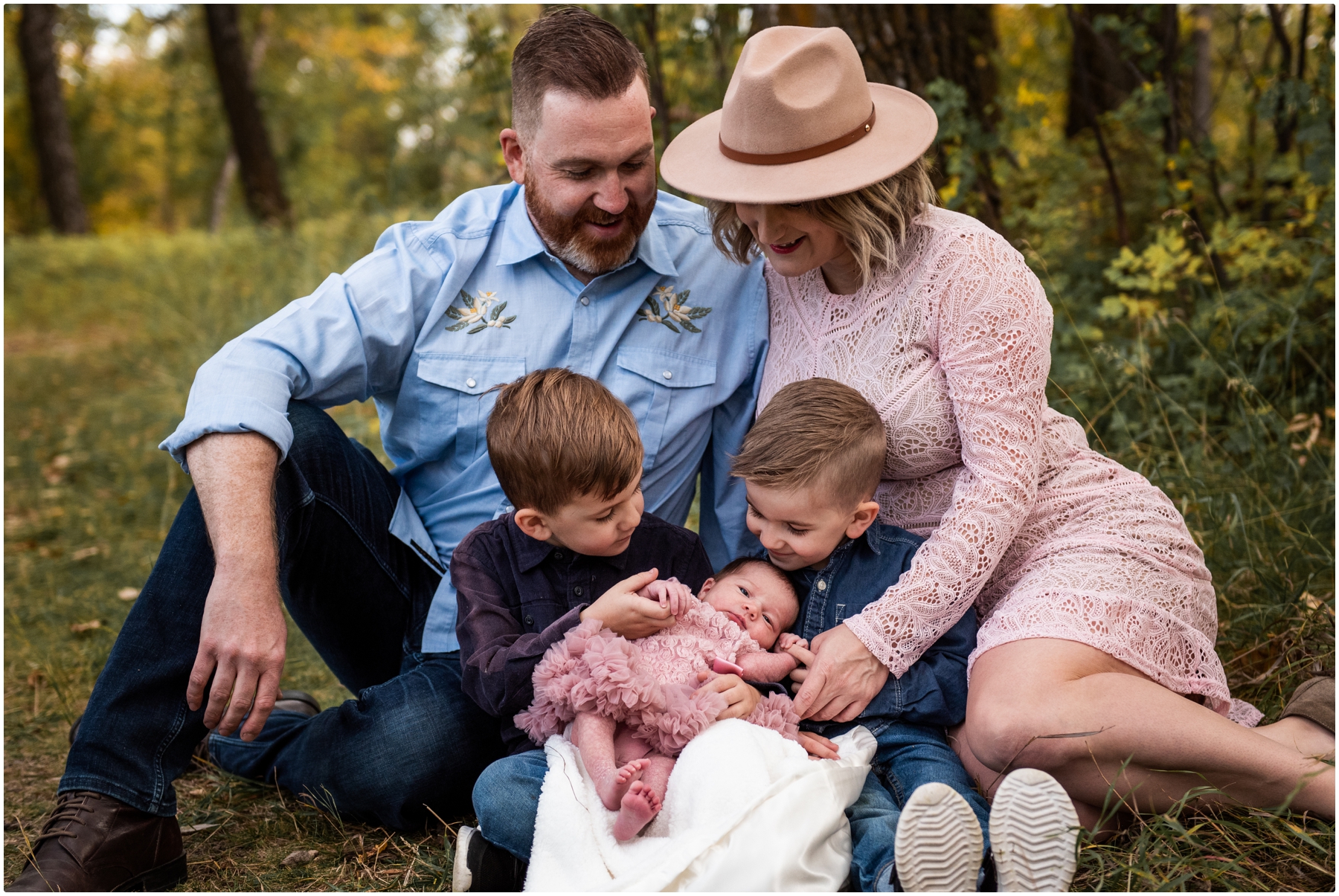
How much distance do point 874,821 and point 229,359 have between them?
1685 millimetres

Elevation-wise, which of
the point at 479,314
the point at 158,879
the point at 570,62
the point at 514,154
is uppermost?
the point at 570,62

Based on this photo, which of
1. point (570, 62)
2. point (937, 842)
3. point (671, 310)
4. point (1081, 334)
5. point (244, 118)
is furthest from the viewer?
point (244, 118)

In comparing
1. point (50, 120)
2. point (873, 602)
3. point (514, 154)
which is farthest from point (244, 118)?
point (873, 602)

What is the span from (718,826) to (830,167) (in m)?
1.40

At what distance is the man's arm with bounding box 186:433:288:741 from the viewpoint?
2.17m

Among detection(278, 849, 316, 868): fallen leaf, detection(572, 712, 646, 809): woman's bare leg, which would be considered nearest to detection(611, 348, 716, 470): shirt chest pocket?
detection(572, 712, 646, 809): woman's bare leg

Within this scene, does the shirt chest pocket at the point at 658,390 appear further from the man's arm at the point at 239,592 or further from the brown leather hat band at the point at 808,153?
the man's arm at the point at 239,592

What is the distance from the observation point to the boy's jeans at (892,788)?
6.50 feet

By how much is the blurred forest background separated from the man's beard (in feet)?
4.76

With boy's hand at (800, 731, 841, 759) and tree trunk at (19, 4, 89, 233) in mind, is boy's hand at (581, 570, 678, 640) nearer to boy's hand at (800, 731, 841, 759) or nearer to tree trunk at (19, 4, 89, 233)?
boy's hand at (800, 731, 841, 759)

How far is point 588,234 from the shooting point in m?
2.72

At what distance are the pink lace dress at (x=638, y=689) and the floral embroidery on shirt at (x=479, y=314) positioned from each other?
97 cm

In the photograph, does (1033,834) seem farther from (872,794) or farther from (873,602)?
(873,602)

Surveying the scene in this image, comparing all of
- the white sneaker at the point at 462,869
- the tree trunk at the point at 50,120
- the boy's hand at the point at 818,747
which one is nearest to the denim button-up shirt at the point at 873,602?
the boy's hand at the point at 818,747
